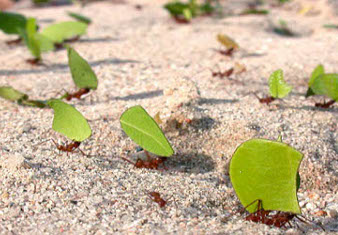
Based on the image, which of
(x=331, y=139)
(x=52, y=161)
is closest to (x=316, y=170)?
(x=331, y=139)

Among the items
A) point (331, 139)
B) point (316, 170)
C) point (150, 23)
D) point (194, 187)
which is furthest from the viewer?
point (150, 23)

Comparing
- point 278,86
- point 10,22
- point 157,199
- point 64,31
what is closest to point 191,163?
point 157,199

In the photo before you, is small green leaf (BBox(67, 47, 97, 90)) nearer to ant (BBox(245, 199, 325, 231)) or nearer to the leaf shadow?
the leaf shadow

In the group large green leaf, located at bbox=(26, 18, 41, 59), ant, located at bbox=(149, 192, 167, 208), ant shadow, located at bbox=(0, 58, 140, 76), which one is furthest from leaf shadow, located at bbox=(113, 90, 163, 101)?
ant, located at bbox=(149, 192, 167, 208)

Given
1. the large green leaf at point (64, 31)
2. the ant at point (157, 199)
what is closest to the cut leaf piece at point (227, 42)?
the large green leaf at point (64, 31)

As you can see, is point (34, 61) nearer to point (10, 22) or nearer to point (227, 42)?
point (10, 22)

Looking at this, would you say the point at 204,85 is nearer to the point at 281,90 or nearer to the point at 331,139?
the point at 281,90
